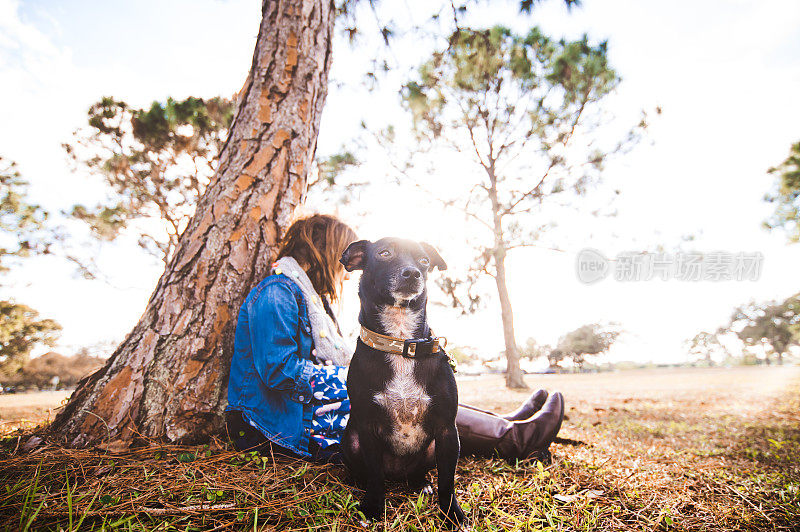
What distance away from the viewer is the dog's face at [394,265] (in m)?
1.72

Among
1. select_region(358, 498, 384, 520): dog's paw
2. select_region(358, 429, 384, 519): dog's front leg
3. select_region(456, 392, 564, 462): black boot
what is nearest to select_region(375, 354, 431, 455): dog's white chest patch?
select_region(358, 429, 384, 519): dog's front leg

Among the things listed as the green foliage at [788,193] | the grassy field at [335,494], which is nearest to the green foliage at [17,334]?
the grassy field at [335,494]

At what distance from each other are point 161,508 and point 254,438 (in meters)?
0.71

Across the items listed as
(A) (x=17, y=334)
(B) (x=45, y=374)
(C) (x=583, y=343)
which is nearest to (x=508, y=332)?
(A) (x=17, y=334)

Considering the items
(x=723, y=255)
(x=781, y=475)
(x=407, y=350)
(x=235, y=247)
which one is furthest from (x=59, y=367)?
(x=723, y=255)

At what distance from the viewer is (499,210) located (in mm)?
13242

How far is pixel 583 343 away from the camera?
61.9 metres

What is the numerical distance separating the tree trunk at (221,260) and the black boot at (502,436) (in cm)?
172

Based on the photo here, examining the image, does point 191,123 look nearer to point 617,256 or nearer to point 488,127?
point 488,127

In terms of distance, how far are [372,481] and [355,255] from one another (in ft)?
3.79

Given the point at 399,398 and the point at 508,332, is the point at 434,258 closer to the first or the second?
the point at 399,398

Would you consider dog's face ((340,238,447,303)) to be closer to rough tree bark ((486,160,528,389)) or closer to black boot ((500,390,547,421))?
black boot ((500,390,547,421))

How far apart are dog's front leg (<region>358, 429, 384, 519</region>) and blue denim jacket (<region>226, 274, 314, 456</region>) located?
0.59 meters

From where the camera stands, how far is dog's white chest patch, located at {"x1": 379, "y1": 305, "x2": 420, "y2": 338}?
5.78ft
